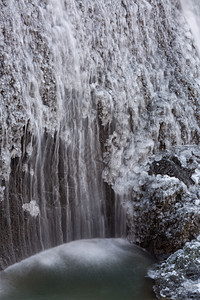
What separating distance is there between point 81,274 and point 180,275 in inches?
42.7

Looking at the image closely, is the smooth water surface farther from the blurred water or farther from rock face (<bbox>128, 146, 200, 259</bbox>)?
the blurred water

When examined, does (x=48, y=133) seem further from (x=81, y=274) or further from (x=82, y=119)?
(x=81, y=274)

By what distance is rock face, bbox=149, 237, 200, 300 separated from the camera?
15.4ft

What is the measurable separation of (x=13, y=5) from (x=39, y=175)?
6.37 ft

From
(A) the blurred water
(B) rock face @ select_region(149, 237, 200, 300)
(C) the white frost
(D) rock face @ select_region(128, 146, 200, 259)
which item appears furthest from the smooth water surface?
(A) the blurred water

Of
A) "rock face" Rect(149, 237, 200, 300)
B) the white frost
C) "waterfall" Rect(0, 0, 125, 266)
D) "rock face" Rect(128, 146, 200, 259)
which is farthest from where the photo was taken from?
"rock face" Rect(128, 146, 200, 259)

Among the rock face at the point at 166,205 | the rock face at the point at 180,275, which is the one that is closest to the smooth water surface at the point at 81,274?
the rock face at the point at 180,275

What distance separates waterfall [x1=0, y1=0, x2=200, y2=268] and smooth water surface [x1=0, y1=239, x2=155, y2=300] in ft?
0.67

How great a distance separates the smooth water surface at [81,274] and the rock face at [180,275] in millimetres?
136

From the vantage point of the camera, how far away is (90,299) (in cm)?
469

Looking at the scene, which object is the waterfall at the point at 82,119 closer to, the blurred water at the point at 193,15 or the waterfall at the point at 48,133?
the waterfall at the point at 48,133

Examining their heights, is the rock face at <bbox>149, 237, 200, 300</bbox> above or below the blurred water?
below

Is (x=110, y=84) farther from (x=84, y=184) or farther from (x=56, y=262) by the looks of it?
(x=56, y=262)

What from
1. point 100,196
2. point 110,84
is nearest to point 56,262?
point 100,196
